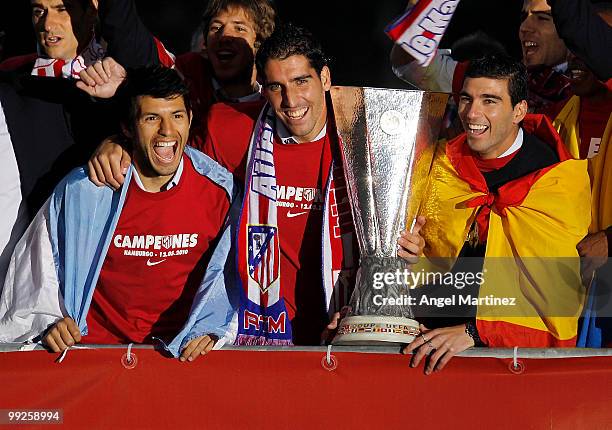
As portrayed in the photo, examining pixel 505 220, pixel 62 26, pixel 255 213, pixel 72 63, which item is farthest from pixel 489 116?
pixel 62 26

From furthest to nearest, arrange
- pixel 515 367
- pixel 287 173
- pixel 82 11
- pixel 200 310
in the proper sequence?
pixel 82 11
pixel 287 173
pixel 200 310
pixel 515 367

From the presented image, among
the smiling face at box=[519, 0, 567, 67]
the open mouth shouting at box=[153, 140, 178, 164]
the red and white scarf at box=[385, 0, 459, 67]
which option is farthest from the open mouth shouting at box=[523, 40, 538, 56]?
the open mouth shouting at box=[153, 140, 178, 164]

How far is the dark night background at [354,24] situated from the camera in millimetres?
7176

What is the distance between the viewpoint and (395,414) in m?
4.11

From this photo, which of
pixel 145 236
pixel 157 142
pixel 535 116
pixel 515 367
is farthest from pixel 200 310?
pixel 535 116

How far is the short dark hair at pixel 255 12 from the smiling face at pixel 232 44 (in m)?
0.02

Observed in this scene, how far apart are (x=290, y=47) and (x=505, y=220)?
1103mm

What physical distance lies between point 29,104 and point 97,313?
0.98 meters

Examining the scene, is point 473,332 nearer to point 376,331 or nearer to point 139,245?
point 376,331

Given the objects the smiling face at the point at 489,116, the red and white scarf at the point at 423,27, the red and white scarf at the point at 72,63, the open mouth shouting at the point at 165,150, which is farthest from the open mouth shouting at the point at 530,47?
the open mouth shouting at the point at 165,150

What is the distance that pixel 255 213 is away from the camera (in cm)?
462

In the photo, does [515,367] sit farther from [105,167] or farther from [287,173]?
[105,167]

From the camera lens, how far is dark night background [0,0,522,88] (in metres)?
7.18

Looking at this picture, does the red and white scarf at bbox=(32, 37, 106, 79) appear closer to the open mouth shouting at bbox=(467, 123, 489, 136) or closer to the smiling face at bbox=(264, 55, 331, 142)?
the smiling face at bbox=(264, 55, 331, 142)
